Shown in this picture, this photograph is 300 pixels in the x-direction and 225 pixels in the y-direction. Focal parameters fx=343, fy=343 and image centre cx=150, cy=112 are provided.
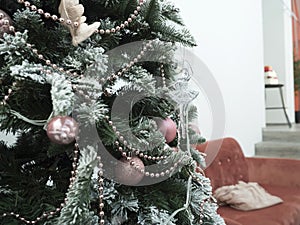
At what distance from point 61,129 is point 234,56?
2641 millimetres

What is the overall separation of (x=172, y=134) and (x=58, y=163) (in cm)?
19

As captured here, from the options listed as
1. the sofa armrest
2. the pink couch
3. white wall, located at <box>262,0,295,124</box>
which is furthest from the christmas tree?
white wall, located at <box>262,0,295,124</box>

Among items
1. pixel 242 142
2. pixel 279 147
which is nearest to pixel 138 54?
pixel 242 142

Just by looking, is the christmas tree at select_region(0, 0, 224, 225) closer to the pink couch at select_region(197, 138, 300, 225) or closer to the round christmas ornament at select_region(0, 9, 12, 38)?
the round christmas ornament at select_region(0, 9, 12, 38)

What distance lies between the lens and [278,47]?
4797 millimetres

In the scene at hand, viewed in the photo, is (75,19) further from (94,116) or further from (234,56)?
(234,56)

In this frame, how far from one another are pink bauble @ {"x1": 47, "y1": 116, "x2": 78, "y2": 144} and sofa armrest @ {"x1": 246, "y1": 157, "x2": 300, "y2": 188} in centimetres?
223

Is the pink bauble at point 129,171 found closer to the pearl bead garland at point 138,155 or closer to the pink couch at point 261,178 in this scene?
the pearl bead garland at point 138,155

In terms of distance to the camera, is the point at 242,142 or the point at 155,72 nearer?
the point at 155,72

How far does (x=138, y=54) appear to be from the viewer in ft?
1.76

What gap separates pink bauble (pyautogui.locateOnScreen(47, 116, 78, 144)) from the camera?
1.25 ft

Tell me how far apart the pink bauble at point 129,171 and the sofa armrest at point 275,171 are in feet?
6.89

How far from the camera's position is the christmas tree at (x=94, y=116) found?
427 mm

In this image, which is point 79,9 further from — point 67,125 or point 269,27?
point 269,27
